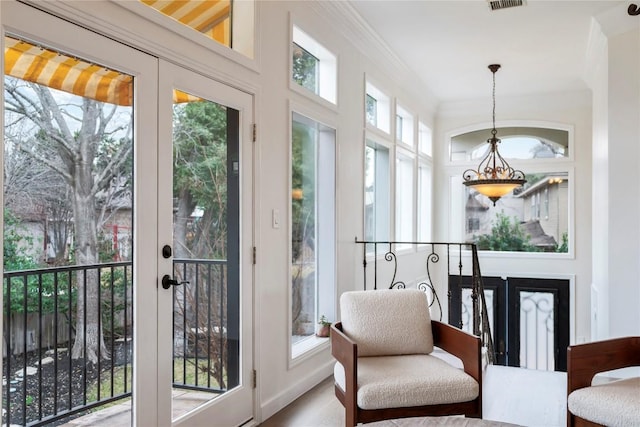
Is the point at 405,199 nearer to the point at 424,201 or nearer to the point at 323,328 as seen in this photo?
the point at 424,201

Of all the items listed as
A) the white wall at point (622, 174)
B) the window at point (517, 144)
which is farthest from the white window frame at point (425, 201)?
the white wall at point (622, 174)

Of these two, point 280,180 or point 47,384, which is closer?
point 47,384

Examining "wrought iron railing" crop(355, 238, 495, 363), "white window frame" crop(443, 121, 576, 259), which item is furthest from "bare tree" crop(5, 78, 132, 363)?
"white window frame" crop(443, 121, 576, 259)

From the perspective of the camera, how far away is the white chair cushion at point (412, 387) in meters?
2.31

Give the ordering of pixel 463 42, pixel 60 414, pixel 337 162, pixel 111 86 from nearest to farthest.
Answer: pixel 60 414 < pixel 111 86 < pixel 337 162 < pixel 463 42

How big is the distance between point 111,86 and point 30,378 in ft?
3.92

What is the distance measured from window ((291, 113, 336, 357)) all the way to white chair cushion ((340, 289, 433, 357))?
882mm

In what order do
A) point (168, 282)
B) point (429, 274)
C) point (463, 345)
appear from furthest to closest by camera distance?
point (429, 274)
point (463, 345)
point (168, 282)

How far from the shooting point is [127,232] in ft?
7.18

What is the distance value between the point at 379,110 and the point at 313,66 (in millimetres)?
1652

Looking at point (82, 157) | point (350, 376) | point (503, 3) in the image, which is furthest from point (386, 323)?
point (503, 3)

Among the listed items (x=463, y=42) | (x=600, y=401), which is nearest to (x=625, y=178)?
(x=463, y=42)

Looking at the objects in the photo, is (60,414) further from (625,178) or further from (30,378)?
(625,178)

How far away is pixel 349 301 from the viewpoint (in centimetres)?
287
